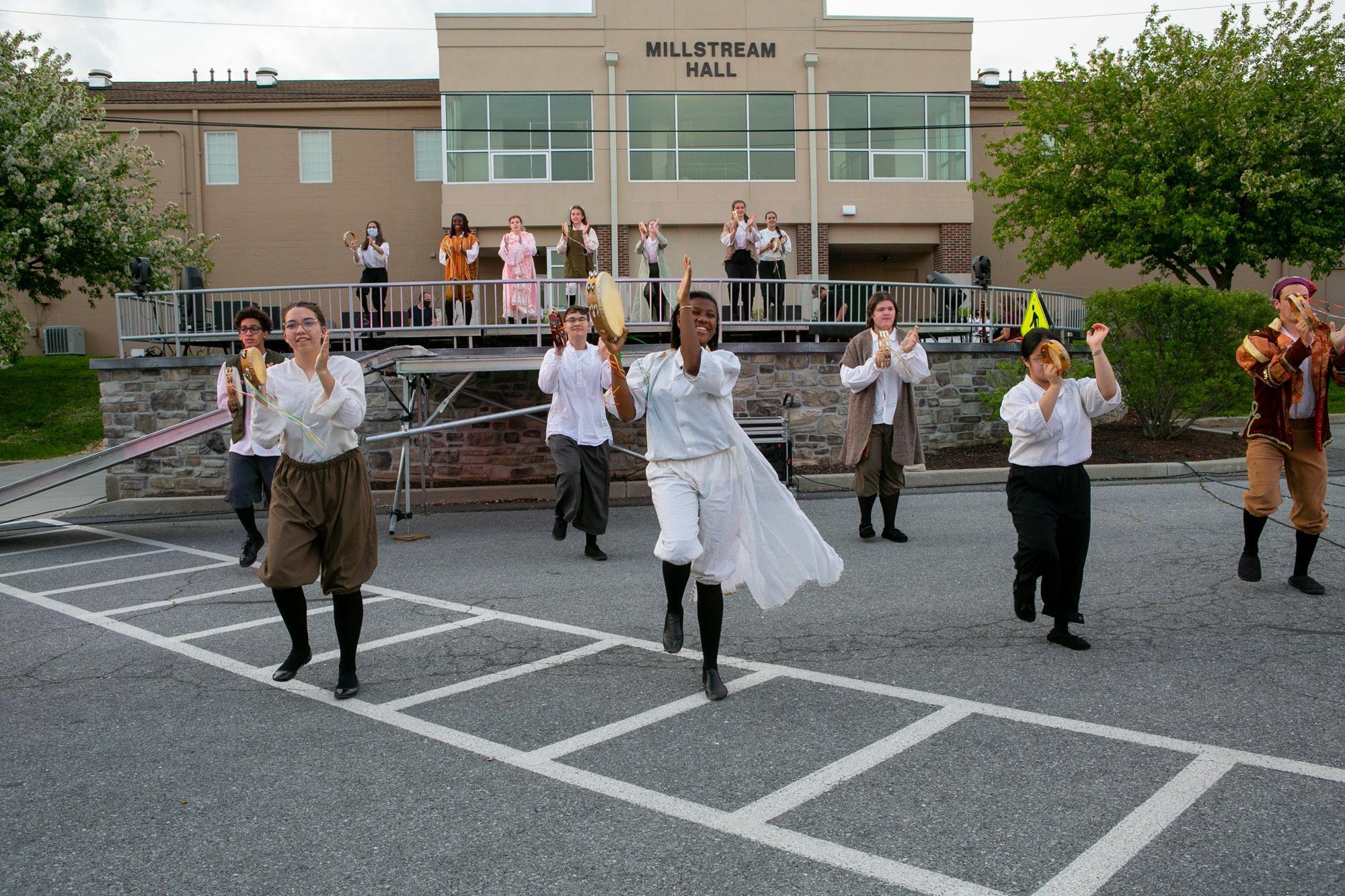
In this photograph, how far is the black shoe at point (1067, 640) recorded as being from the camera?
18.0 ft

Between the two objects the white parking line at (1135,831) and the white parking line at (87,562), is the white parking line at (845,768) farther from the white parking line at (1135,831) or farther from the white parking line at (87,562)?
the white parking line at (87,562)

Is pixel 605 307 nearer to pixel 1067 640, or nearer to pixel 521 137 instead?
pixel 1067 640

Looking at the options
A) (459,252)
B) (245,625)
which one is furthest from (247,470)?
(459,252)

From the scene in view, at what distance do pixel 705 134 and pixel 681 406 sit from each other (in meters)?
24.0

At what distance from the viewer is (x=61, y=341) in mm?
31094

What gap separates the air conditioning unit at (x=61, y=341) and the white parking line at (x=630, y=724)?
31.6 m

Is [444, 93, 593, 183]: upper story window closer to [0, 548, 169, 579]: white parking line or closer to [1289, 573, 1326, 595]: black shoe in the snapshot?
[0, 548, 169, 579]: white parking line

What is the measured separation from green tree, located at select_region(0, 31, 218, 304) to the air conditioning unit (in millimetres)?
6259

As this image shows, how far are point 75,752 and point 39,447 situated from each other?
1962 centimetres

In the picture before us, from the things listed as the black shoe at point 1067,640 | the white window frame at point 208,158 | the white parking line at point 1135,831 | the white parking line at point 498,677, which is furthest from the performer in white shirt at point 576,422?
the white window frame at point 208,158

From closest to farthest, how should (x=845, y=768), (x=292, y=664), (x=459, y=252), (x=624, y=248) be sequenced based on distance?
1. (x=845, y=768)
2. (x=292, y=664)
3. (x=459, y=252)
4. (x=624, y=248)

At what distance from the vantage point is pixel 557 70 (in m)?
27.3

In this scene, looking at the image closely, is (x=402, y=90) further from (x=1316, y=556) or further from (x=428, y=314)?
(x=1316, y=556)

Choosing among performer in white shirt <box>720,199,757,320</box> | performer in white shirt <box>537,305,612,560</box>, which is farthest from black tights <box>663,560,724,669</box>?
performer in white shirt <box>720,199,757,320</box>
